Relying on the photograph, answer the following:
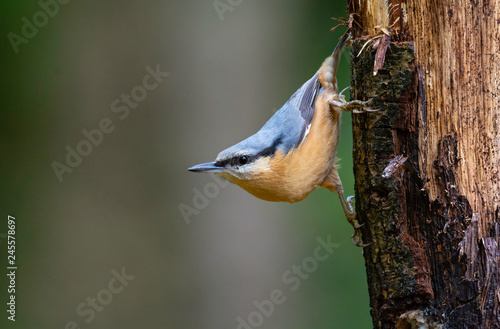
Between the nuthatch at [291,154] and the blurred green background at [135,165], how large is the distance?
1125mm

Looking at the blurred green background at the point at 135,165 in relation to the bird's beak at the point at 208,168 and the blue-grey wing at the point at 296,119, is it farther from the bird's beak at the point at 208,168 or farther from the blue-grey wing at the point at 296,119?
the bird's beak at the point at 208,168

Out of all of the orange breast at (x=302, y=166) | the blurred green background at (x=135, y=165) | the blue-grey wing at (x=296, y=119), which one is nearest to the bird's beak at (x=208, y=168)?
the orange breast at (x=302, y=166)

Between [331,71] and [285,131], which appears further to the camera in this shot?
[331,71]

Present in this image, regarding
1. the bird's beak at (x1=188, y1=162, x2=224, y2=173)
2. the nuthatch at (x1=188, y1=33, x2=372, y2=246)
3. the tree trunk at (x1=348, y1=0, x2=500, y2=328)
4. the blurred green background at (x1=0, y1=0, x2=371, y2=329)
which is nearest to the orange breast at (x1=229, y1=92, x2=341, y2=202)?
the nuthatch at (x1=188, y1=33, x2=372, y2=246)

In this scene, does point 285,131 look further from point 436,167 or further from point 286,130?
point 436,167

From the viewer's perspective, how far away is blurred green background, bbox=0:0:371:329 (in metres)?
3.91

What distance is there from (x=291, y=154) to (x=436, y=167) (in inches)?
40.5

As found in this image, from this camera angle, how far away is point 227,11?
4.00m

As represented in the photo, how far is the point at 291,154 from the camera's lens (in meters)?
2.80

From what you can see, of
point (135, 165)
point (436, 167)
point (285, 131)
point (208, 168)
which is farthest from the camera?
point (135, 165)

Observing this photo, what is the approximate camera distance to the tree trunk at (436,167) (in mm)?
1859

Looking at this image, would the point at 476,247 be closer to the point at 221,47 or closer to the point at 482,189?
the point at 482,189

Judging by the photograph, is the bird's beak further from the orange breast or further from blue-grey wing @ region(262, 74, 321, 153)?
blue-grey wing @ region(262, 74, 321, 153)

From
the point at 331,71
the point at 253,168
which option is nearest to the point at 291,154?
the point at 253,168
